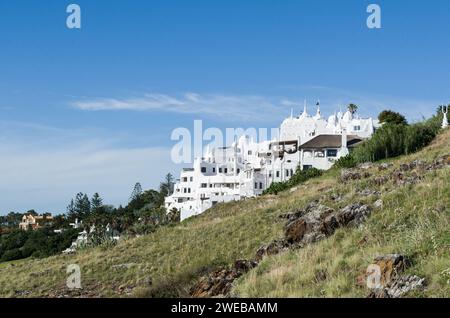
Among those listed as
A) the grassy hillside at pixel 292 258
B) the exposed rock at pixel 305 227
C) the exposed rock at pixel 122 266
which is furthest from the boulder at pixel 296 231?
the exposed rock at pixel 122 266

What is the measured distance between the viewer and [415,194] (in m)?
16.4

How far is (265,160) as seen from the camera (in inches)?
3201

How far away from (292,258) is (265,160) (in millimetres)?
68335

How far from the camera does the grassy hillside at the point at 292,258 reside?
33.3 feet

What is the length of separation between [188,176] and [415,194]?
222ft

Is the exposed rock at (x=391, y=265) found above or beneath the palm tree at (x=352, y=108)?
beneath

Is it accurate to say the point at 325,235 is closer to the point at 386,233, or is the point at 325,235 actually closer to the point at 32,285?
the point at 386,233

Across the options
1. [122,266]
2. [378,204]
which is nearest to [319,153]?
[122,266]

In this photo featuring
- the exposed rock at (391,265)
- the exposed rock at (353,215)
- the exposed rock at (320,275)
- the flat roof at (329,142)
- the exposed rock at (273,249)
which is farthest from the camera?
the flat roof at (329,142)

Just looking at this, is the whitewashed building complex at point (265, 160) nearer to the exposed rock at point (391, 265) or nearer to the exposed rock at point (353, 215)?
the exposed rock at point (353, 215)

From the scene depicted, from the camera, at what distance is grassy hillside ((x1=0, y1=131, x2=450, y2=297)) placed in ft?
33.3

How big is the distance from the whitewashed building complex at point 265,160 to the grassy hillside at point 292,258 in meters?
35.1

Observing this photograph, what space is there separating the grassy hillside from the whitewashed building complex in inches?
1381

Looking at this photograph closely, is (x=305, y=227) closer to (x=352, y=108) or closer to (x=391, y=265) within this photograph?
(x=391, y=265)
